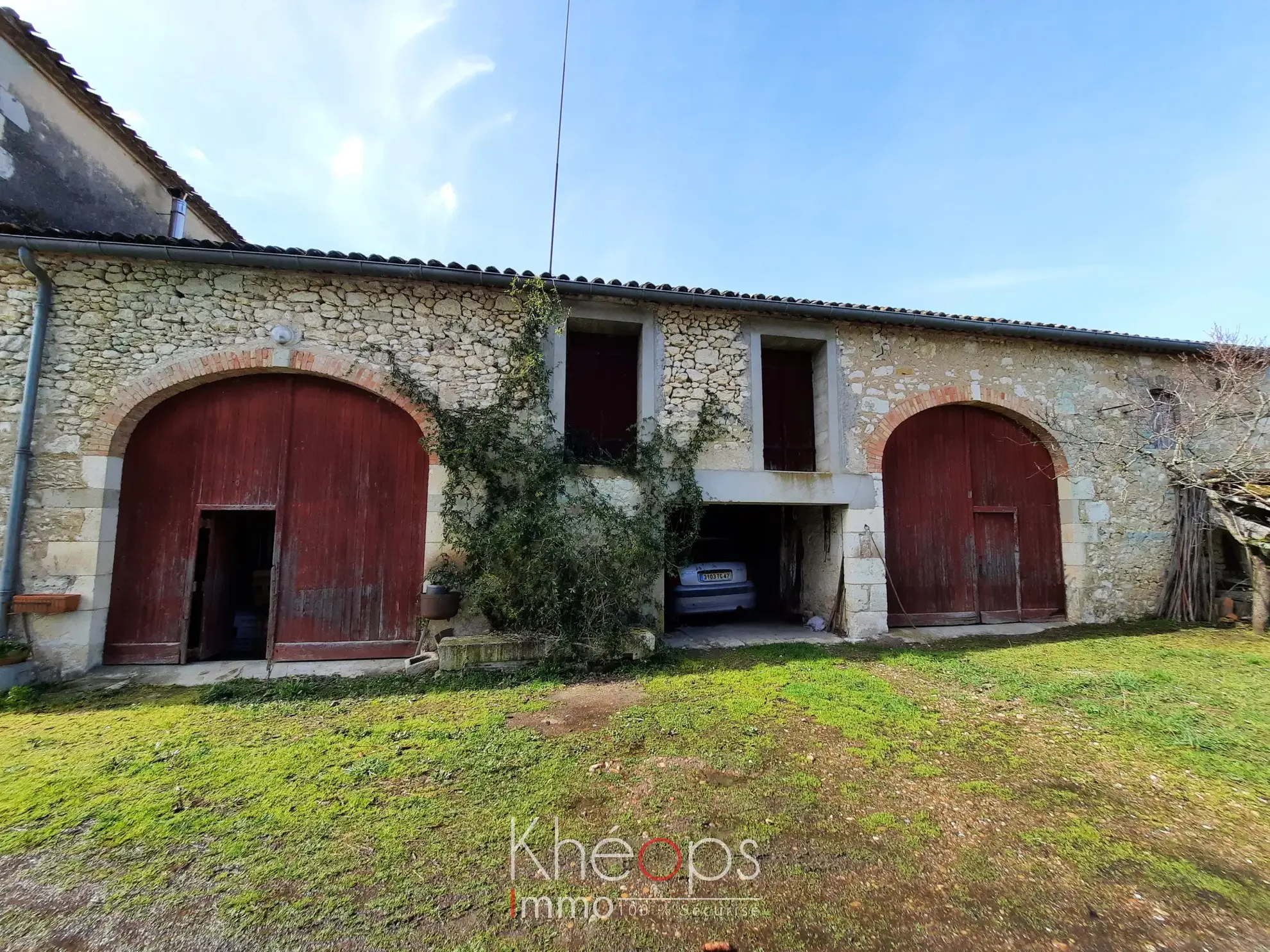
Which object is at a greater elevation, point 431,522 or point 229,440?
point 229,440

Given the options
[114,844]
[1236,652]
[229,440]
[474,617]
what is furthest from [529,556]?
[1236,652]

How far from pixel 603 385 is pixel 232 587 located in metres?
5.04

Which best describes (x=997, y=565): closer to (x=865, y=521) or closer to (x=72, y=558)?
(x=865, y=521)

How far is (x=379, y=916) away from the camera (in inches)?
75.2

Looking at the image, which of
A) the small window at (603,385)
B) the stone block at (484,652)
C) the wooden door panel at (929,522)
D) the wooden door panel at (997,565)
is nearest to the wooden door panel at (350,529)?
the stone block at (484,652)

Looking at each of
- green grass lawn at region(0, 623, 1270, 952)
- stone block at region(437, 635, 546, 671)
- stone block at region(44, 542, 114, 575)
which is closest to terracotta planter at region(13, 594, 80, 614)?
stone block at region(44, 542, 114, 575)

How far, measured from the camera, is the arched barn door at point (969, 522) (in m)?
7.02

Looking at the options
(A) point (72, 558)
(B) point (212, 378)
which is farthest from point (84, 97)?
(A) point (72, 558)

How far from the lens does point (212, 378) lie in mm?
5402

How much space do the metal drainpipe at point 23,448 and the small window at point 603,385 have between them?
510cm

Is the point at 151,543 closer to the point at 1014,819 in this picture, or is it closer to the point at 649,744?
the point at 649,744

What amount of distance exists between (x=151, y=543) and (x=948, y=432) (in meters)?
9.58

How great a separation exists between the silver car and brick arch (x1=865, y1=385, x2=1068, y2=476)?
7.35ft

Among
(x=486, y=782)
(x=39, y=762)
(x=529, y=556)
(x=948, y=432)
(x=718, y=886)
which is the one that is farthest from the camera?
(x=948, y=432)
